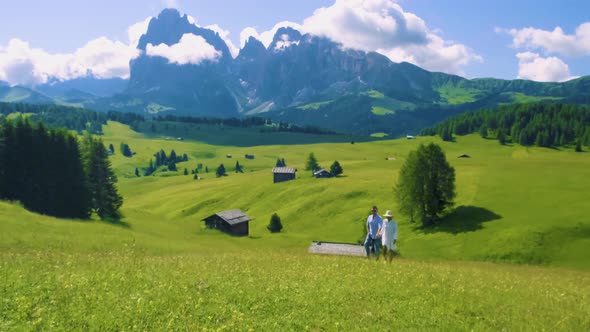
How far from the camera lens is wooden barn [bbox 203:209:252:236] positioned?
8469 cm

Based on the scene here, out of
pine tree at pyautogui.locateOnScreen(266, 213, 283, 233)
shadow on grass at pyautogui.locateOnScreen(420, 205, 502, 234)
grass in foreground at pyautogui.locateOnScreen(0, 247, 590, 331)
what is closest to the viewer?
grass in foreground at pyautogui.locateOnScreen(0, 247, 590, 331)

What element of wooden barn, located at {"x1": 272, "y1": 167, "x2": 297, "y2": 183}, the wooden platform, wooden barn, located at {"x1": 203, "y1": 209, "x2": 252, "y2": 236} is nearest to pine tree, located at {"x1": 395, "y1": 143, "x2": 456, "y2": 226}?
wooden barn, located at {"x1": 203, "y1": 209, "x2": 252, "y2": 236}

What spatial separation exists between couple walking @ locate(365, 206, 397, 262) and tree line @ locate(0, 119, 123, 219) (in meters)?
52.4

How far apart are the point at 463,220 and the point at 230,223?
43295mm

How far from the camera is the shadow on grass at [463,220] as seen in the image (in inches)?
2864

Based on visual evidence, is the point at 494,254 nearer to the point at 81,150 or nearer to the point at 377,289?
the point at 377,289

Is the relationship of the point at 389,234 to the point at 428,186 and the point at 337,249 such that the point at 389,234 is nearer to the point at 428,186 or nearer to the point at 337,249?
the point at 337,249

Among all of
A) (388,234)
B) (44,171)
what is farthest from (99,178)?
(388,234)

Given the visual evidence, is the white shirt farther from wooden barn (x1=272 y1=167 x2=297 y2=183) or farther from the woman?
wooden barn (x1=272 y1=167 x2=297 y2=183)

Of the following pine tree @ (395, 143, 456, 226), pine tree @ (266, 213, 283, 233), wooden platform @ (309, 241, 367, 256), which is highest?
pine tree @ (395, 143, 456, 226)

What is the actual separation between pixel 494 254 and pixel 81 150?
69.1 m

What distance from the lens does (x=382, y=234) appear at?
24969mm

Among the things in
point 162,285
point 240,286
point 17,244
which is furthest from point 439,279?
point 17,244

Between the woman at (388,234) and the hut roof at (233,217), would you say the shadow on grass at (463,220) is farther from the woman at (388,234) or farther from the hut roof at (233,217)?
the woman at (388,234)
